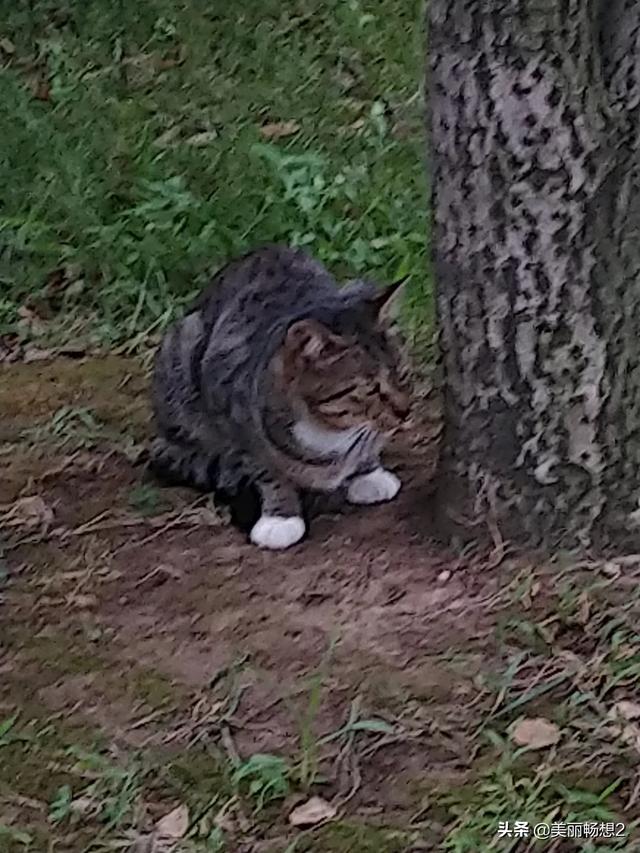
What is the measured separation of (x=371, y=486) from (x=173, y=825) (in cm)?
104

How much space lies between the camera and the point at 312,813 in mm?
2326

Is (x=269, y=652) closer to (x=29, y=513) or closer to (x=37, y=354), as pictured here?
(x=29, y=513)

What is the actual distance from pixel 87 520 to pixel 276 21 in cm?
312

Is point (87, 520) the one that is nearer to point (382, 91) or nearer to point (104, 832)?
point (104, 832)

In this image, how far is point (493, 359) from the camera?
2756mm

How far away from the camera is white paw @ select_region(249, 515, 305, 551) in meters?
3.02

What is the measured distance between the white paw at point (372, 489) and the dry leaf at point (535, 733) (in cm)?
79

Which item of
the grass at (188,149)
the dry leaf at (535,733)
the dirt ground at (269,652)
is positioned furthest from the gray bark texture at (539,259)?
the grass at (188,149)

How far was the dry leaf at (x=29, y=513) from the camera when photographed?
320 cm

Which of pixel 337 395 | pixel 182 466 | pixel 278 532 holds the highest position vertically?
pixel 337 395

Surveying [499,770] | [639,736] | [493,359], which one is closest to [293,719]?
[499,770]

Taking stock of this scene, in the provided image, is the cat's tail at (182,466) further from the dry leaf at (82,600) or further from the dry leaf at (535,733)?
the dry leaf at (535,733)

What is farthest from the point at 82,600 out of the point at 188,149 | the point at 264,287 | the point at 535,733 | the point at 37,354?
the point at 188,149

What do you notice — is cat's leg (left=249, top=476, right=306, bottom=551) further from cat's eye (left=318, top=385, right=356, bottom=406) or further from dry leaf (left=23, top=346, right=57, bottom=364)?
dry leaf (left=23, top=346, right=57, bottom=364)
